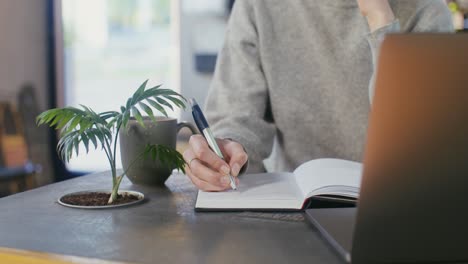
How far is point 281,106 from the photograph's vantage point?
49.7 inches

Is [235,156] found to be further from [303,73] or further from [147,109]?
[303,73]

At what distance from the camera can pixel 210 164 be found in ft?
2.83

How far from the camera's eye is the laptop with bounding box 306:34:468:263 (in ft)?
1.40

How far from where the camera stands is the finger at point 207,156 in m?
0.84

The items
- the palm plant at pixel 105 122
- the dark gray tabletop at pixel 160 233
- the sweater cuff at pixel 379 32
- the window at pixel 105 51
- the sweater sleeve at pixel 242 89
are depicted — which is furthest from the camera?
the window at pixel 105 51

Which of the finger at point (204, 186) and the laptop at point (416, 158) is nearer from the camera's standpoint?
the laptop at point (416, 158)

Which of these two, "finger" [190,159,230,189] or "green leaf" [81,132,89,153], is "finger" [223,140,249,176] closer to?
"finger" [190,159,230,189]

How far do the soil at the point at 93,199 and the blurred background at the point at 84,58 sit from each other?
2.09 meters

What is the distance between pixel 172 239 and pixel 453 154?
292 millimetres

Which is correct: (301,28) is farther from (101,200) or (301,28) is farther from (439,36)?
(439,36)

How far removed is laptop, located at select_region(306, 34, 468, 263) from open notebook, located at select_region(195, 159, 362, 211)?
244 millimetres

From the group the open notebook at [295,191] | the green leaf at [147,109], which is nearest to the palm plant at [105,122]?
the green leaf at [147,109]

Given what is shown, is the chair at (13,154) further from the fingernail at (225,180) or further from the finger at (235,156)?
the fingernail at (225,180)

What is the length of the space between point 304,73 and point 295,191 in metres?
0.52
